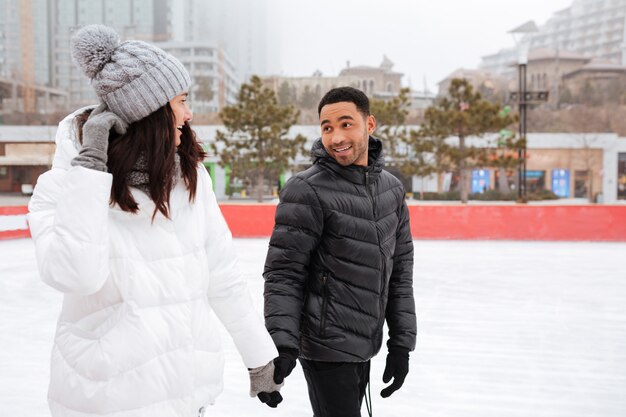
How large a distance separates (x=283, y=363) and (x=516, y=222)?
36.2ft

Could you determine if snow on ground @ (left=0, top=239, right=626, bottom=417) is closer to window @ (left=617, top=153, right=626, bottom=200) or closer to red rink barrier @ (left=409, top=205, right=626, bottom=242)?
red rink barrier @ (left=409, top=205, right=626, bottom=242)

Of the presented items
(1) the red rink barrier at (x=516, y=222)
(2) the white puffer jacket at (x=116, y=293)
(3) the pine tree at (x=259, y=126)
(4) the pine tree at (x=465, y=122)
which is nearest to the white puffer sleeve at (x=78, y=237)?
(2) the white puffer jacket at (x=116, y=293)

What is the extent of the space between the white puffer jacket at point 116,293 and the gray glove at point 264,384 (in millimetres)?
179

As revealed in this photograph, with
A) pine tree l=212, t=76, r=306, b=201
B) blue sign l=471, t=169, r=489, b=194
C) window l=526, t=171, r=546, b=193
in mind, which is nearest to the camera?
pine tree l=212, t=76, r=306, b=201

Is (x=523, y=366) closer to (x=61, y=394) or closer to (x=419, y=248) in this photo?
(x=61, y=394)

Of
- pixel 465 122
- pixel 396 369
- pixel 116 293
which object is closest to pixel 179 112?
pixel 116 293

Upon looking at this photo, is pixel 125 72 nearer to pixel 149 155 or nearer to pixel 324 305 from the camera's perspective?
pixel 149 155

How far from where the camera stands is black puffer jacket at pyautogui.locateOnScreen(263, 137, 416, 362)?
188 centimetres

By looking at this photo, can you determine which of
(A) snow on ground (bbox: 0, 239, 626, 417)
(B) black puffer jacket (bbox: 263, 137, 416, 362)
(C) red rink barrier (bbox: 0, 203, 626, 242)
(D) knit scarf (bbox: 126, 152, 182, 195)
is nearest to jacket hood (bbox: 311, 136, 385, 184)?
(B) black puffer jacket (bbox: 263, 137, 416, 362)

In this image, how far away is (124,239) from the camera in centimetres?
133

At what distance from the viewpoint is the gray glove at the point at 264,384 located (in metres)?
1.59

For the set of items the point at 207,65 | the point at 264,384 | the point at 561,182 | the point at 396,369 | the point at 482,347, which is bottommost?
the point at 482,347

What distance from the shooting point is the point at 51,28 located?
5047 centimetres

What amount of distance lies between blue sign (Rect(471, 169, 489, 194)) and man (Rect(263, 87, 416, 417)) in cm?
3233
